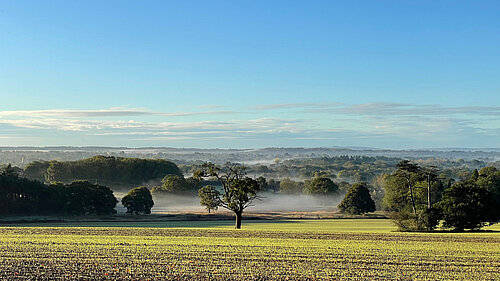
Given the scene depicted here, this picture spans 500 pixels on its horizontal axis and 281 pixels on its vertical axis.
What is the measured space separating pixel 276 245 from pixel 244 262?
843 centimetres

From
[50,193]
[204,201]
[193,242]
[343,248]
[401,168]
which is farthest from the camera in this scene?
[50,193]

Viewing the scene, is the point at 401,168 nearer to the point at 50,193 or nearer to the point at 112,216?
the point at 112,216

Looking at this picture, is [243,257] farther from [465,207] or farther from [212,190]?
[465,207]

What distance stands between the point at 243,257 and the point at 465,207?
33.3 metres

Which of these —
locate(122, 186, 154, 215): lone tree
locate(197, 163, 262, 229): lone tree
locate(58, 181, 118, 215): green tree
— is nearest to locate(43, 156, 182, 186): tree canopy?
locate(122, 186, 154, 215): lone tree

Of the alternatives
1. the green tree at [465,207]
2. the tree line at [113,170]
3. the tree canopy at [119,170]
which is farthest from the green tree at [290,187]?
the green tree at [465,207]

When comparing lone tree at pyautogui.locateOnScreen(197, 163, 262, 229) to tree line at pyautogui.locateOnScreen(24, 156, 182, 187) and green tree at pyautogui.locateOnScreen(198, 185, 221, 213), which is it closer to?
green tree at pyautogui.locateOnScreen(198, 185, 221, 213)

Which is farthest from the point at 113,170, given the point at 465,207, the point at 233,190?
the point at 465,207

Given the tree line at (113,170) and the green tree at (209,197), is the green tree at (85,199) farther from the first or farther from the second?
the tree line at (113,170)

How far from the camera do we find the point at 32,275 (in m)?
24.5

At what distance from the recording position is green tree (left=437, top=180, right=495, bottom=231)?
54844 millimetres

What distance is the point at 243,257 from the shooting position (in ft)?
98.5

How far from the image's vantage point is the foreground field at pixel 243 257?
82.0 ft

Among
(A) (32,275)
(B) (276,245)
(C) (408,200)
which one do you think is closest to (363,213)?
(C) (408,200)
